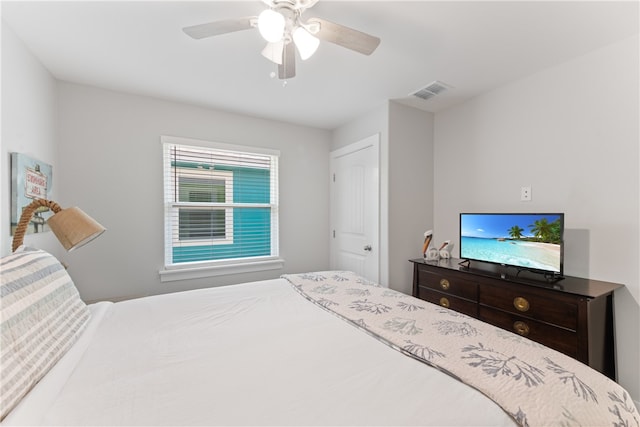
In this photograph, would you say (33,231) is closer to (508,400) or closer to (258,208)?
(258,208)

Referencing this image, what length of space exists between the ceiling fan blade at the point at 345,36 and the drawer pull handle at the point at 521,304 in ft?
6.21

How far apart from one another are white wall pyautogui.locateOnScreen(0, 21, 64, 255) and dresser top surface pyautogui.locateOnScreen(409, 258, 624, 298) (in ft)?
10.0

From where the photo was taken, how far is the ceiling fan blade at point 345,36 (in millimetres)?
1340

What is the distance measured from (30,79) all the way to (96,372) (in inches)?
83.4

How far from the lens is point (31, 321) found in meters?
0.93

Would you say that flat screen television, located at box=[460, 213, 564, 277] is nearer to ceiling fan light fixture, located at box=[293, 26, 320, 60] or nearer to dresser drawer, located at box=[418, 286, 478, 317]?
dresser drawer, located at box=[418, 286, 478, 317]

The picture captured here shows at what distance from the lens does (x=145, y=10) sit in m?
1.54

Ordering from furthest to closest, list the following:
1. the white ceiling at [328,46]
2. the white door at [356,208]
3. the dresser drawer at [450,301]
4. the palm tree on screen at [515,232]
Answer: the white door at [356,208] → the dresser drawer at [450,301] → the palm tree on screen at [515,232] → the white ceiling at [328,46]

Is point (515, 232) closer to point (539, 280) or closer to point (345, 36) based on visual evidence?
point (539, 280)

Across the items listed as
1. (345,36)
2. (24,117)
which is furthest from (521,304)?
(24,117)

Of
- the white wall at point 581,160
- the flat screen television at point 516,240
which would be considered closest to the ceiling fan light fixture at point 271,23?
the flat screen television at point 516,240

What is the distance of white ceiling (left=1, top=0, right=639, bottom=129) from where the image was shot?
1.53m

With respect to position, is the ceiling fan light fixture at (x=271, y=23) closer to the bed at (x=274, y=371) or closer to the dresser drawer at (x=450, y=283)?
the bed at (x=274, y=371)

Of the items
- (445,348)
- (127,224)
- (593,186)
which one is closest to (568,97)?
(593,186)
